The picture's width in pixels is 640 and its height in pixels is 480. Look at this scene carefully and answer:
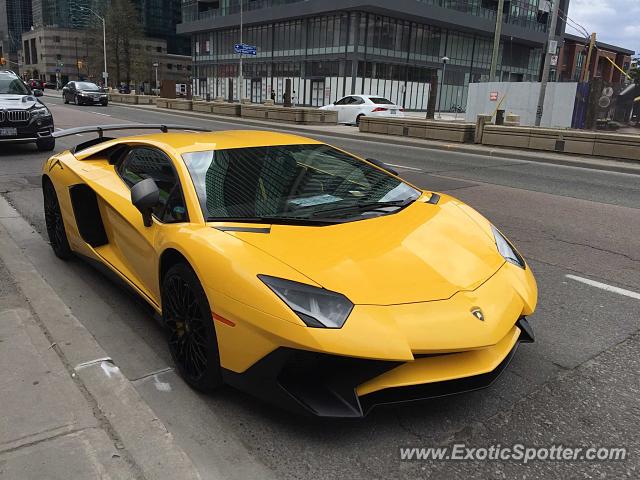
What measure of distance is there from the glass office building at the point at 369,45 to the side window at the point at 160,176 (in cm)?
4384

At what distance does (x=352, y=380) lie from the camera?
2396 millimetres

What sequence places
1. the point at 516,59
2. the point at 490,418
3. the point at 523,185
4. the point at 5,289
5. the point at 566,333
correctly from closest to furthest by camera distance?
the point at 490,418, the point at 566,333, the point at 5,289, the point at 523,185, the point at 516,59

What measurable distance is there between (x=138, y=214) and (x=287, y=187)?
42.1 inches

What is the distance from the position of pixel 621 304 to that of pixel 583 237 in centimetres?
248

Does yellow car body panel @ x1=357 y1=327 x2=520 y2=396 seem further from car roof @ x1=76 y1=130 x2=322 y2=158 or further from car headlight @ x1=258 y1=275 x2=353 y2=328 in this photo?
car roof @ x1=76 y1=130 x2=322 y2=158

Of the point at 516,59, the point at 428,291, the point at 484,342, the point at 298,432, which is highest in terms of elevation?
the point at 516,59

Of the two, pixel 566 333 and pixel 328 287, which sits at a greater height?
pixel 328 287

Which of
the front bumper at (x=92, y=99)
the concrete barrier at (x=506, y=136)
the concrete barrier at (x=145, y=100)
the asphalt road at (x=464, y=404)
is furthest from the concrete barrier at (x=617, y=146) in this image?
the concrete barrier at (x=145, y=100)

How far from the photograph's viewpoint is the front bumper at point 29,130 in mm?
11594

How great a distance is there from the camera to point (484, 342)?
8.21 feet

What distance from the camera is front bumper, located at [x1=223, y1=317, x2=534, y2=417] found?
2.37 m

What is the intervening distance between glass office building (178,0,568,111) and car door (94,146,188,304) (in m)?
43.9

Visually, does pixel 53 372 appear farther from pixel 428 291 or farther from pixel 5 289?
pixel 428 291

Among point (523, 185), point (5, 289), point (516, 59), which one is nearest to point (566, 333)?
point (5, 289)
